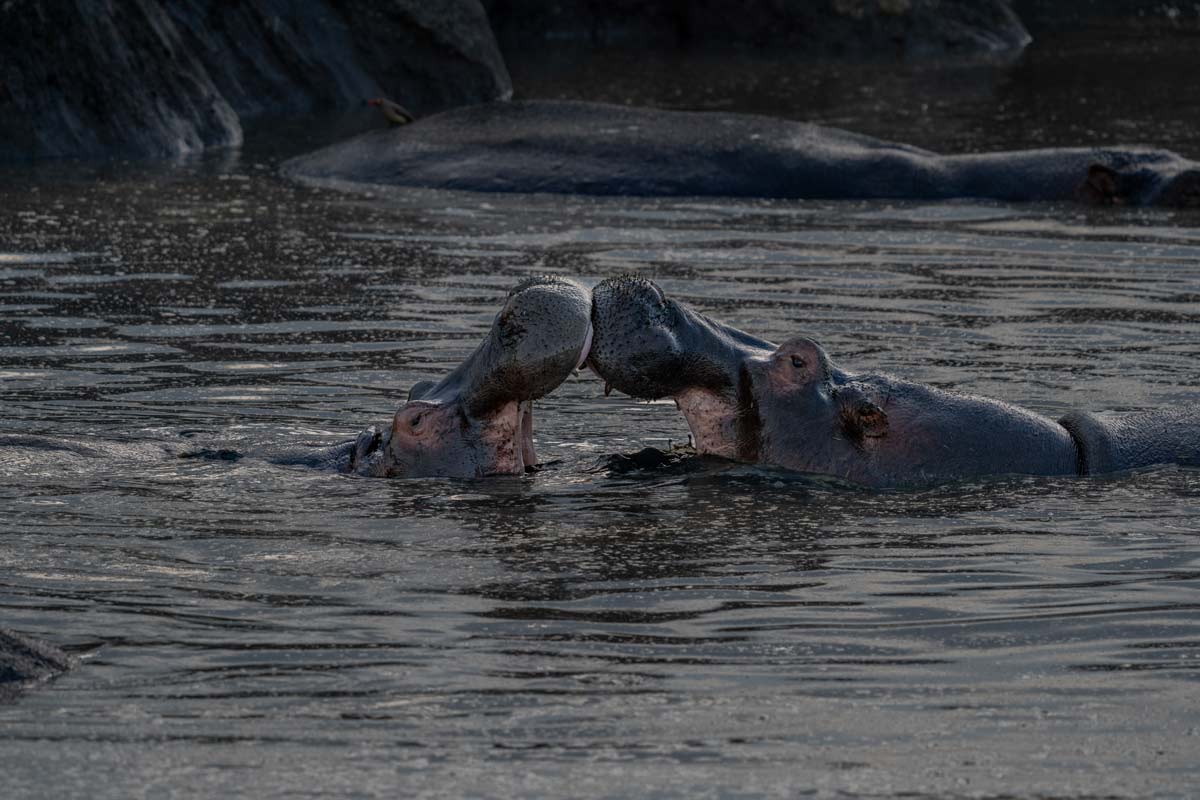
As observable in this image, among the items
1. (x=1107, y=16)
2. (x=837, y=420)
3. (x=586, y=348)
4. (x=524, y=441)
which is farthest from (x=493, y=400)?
(x=1107, y=16)

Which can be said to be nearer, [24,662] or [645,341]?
[24,662]

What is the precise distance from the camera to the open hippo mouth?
552cm

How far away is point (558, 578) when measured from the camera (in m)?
5.01

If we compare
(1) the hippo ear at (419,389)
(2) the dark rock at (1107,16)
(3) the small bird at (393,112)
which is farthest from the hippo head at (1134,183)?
(2) the dark rock at (1107,16)

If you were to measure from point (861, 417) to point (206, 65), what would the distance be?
11.3 metres

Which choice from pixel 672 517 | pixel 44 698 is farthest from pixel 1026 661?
pixel 44 698

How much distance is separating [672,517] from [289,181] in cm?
769

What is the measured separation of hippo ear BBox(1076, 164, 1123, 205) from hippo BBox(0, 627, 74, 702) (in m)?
9.60

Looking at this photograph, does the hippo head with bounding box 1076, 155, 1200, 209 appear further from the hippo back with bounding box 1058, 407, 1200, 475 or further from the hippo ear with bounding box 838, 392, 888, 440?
the hippo ear with bounding box 838, 392, 888, 440

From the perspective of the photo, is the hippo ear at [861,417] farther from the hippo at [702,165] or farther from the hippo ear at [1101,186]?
the hippo ear at [1101,186]

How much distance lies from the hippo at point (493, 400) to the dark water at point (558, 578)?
9 centimetres

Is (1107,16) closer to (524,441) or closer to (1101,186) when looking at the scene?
(1101,186)

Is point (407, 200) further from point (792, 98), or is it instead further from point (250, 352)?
point (792, 98)

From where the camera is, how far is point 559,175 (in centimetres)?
1262
